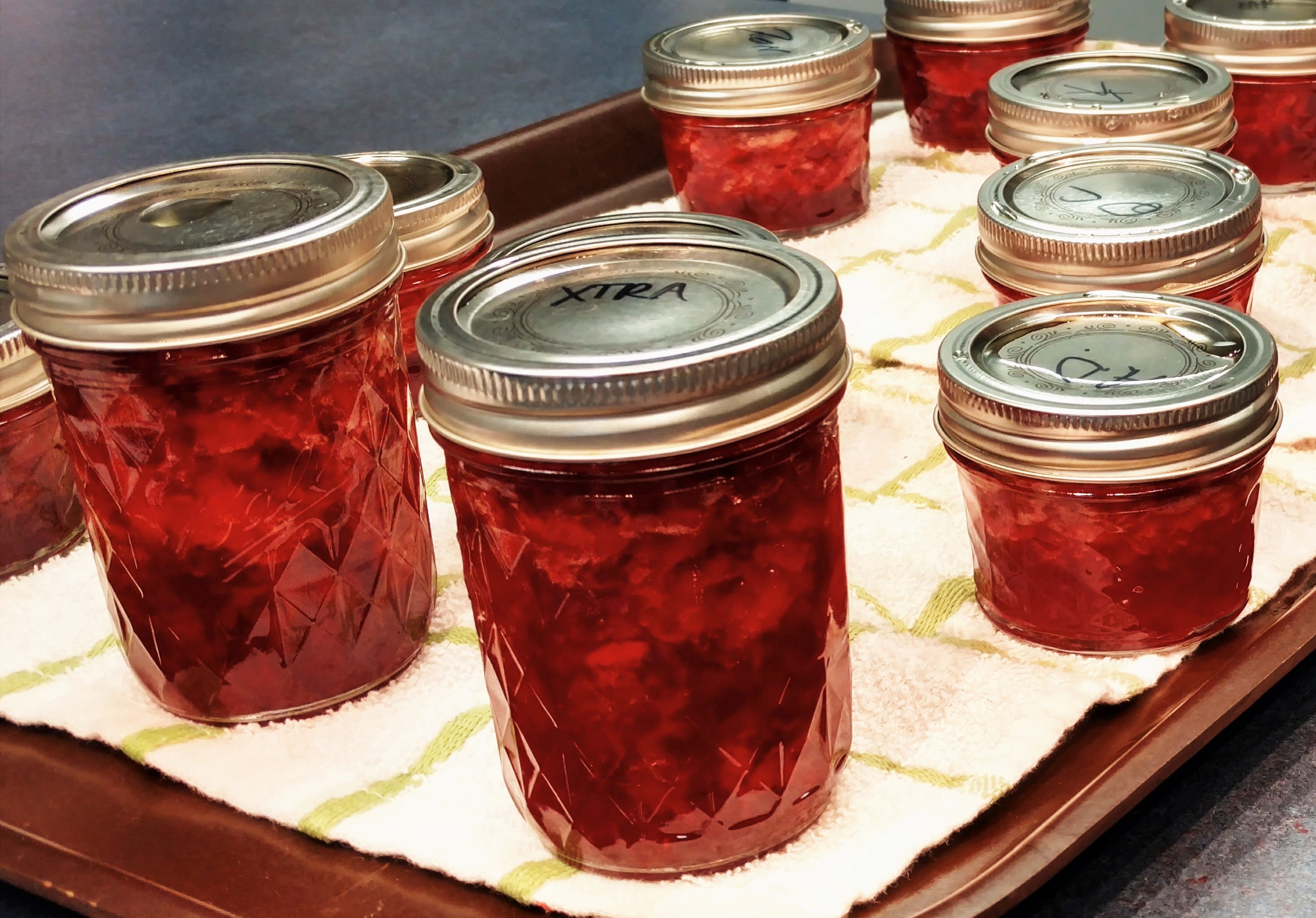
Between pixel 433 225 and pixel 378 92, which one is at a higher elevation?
pixel 433 225

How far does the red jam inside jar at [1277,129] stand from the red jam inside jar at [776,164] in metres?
0.27

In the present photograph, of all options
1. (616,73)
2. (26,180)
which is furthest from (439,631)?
(616,73)

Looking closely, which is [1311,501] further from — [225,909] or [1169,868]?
[225,909]

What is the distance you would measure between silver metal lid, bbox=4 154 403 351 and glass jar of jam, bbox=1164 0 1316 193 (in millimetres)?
715

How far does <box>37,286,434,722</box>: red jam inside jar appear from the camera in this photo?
0.59 metres

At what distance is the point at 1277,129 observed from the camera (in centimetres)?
110

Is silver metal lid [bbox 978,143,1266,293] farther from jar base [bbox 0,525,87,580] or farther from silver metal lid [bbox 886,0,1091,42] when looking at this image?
jar base [bbox 0,525,87,580]

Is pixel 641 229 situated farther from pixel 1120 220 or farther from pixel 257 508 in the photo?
pixel 1120 220

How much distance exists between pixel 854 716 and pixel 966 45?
2.35 feet

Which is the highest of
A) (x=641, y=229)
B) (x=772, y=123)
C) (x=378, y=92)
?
(x=641, y=229)

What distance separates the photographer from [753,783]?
0.54 metres

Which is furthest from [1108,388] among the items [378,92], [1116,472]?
[378,92]

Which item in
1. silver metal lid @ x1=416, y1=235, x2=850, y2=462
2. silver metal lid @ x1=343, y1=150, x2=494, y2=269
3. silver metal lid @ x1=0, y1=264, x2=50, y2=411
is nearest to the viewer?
silver metal lid @ x1=416, y1=235, x2=850, y2=462

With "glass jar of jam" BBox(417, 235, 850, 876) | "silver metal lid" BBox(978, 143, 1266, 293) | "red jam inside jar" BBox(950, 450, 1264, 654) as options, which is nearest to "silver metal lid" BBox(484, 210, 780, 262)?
"glass jar of jam" BBox(417, 235, 850, 876)
